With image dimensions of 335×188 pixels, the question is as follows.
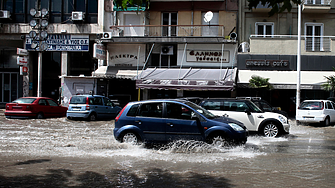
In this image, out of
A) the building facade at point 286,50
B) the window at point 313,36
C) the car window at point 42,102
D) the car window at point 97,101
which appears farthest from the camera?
the window at point 313,36

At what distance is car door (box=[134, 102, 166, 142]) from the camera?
8.91 metres

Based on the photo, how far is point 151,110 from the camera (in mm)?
9133

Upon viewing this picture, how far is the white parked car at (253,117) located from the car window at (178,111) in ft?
11.7

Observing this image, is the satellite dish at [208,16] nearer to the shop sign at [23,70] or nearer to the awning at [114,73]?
the awning at [114,73]

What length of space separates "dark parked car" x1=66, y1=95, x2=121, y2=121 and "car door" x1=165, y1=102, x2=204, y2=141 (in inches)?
396

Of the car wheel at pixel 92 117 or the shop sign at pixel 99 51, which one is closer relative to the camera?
the car wheel at pixel 92 117

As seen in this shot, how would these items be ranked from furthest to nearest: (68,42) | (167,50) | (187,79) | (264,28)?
(68,42) < (167,50) < (264,28) < (187,79)

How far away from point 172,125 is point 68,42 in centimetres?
1936

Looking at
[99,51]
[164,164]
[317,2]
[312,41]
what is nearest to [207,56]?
[312,41]

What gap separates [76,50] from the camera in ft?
83.9

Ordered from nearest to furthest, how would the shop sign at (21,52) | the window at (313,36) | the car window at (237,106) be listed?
the car window at (237,106) < the window at (313,36) < the shop sign at (21,52)

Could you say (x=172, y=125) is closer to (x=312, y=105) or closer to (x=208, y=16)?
(x=312, y=105)

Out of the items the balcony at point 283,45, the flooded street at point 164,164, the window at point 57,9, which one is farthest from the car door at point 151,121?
the window at point 57,9

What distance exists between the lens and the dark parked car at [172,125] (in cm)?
866
